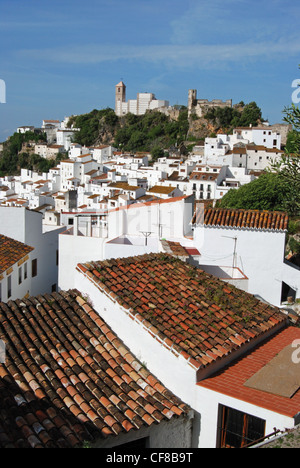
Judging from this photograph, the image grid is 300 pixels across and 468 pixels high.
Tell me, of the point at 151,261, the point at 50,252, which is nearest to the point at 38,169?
the point at 50,252

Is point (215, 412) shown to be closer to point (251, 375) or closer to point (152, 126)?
point (251, 375)

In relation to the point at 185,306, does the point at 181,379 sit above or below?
below

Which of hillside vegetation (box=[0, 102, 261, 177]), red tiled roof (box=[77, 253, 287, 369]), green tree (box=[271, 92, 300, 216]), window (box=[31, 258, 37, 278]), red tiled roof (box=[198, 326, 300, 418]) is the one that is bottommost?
window (box=[31, 258, 37, 278])

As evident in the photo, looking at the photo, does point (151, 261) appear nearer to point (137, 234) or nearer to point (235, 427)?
point (235, 427)

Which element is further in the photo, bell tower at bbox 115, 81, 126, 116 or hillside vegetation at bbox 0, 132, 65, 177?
bell tower at bbox 115, 81, 126, 116

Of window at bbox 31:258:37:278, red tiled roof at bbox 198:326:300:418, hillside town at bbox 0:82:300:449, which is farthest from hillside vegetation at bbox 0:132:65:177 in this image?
red tiled roof at bbox 198:326:300:418

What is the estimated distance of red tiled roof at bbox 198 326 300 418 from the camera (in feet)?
16.3

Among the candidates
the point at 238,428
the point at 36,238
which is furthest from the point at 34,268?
the point at 238,428

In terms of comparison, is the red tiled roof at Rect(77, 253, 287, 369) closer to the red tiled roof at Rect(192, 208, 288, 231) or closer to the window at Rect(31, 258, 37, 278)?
the red tiled roof at Rect(192, 208, 288, 231)

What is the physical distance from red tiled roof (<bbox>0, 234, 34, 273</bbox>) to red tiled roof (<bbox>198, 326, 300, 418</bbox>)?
7566 mm

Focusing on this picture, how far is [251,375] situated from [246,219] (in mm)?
7666

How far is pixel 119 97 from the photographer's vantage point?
113500mm

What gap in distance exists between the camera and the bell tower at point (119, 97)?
112438 millimetres

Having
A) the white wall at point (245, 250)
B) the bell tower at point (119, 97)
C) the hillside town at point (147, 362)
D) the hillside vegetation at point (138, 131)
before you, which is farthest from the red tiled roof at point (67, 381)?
the bell tower at point (119, 97)
